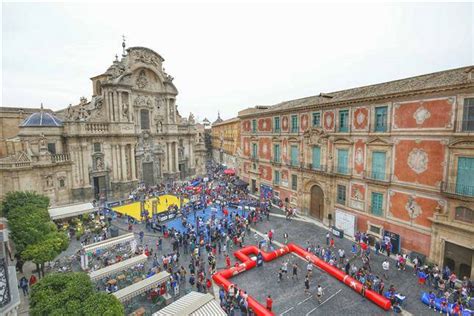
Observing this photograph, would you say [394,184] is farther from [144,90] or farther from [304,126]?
[144,90]

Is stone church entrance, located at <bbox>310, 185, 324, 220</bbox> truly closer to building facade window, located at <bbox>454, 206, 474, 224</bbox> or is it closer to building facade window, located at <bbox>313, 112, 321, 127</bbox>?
building facade window, located at <bbox>313, 112, 321, 127</bbox>

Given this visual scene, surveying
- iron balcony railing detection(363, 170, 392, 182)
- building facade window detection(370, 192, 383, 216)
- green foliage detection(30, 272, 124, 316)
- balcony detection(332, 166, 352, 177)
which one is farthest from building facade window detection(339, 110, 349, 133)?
green foliage detection(30, 272, 124, 316)

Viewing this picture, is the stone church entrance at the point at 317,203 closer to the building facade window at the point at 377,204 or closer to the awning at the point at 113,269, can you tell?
the building facade window at the point at 377,204

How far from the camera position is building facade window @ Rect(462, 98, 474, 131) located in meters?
14.9

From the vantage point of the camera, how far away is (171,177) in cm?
4094

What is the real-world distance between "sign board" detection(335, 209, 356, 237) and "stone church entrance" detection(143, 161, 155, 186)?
27.8 metres

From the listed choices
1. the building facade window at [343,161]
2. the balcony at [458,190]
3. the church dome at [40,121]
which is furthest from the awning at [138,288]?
the church dome at [40,121]

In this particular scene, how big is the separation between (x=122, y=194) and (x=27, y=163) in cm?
1176

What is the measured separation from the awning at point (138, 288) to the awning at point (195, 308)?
7.81ft

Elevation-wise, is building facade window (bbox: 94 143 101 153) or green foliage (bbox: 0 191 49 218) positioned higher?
building facade window (bbox: 94 143 101 153)

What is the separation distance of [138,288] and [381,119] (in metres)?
20.8

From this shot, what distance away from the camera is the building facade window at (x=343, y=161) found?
22.9 m

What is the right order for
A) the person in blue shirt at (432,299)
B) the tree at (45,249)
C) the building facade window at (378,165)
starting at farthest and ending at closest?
the building facade window at (378,165)
the tree at (45,249)
the person in blue shirt at (432,299)

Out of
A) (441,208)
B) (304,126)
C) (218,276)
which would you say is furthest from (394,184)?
(218,276)
